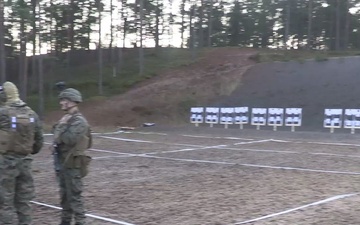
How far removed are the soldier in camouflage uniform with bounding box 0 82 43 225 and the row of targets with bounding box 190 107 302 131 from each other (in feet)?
60.8

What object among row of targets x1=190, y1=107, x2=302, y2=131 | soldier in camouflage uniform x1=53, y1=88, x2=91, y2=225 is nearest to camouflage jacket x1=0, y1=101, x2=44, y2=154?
soldier in camouflage uniform x1=53, y1=88, x2=91, y2=225

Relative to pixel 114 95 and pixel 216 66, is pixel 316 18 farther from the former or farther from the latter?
pixel 114 95

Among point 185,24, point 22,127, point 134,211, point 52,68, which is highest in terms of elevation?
point 185,24

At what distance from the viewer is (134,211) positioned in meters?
6.44

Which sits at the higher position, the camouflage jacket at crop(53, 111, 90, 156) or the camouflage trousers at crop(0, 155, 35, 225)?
the camouflage jacket at crop(53, 111, 90, 156)

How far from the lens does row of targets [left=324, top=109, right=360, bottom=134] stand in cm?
2128

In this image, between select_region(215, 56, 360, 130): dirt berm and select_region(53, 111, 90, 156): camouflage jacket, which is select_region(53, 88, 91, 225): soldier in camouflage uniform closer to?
select_region(53, 111, 90, 156): camouflage jacket

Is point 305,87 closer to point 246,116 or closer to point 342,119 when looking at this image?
point 246,116

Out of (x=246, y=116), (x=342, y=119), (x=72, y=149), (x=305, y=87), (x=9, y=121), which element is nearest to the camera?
(x=9, y=121)

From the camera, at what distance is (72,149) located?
210 inches

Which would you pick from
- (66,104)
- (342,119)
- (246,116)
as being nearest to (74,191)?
(66,104)

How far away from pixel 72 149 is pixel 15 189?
701 mm

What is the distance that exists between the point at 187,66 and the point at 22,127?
30161mm

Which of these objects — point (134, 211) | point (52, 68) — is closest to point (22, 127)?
point (134, 211)
